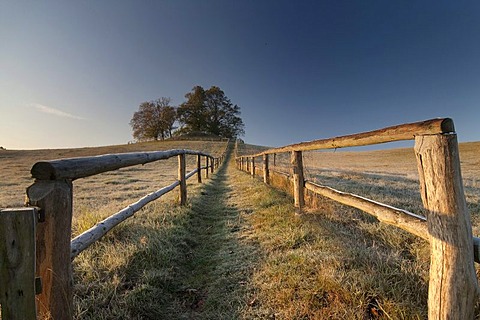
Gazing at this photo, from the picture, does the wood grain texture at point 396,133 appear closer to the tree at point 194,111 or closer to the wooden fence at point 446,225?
the wooden fence at point 446,225

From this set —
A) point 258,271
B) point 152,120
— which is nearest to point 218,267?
point 258,271

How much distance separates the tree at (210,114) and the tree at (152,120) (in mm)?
3553

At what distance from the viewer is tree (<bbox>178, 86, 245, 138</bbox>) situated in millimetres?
59631

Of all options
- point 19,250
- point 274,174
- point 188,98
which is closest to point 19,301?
point 19,250

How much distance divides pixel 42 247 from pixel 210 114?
61538 mm

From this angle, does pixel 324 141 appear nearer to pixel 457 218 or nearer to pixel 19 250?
pixel 457 218

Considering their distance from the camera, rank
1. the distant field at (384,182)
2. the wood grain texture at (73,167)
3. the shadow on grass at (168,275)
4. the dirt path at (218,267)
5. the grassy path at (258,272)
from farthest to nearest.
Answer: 1. the distant field at (384,182)
2. the dirt path at (218,267)
3. the shadow on grass at (168,275)
4. the grassy path at (258,272)
5. the wood grain texture at (73,167)

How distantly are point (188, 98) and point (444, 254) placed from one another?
62.3 m

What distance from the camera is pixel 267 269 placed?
2.54m

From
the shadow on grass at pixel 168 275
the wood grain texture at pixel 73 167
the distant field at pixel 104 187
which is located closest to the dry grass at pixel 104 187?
the distant field at pixel 104 187

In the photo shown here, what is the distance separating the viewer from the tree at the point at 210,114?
196ft

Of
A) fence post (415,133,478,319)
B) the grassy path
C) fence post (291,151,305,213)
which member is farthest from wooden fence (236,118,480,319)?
fence post (291,151,305,213)

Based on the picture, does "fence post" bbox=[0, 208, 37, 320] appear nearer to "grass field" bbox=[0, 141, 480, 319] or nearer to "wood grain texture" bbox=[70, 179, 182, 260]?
A: "wood grain texture" bbox=[70, 179, 182, 260]

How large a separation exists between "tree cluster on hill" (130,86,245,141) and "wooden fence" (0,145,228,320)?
182ft
